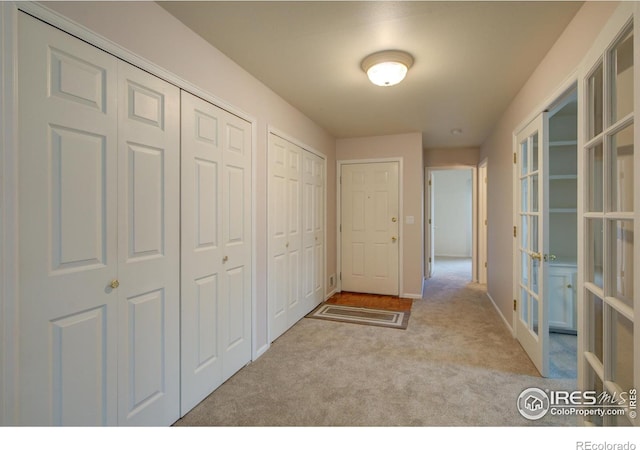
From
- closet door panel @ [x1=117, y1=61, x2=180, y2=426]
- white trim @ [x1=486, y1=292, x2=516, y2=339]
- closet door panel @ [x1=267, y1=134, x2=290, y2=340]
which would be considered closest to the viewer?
closet door panel @ [x1=117, y1=61, x2=180, y2=426]

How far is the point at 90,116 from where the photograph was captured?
1.28 m

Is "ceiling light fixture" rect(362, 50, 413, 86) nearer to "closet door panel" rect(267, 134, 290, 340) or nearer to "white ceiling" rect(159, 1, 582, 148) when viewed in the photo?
"white ceiling" rect(159, 1, 582, 148)

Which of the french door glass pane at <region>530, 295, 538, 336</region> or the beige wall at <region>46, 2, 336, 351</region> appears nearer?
the beige wall at <region>46, 2, 336, 351</region>

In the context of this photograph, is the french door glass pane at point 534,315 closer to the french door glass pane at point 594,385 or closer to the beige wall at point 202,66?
the french door glass pane at point 594,385

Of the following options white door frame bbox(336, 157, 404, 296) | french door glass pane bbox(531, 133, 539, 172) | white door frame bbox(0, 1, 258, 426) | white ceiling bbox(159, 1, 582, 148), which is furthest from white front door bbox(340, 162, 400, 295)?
white door frame bbox(0, 1, 258, 426)

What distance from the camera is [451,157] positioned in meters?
5.26

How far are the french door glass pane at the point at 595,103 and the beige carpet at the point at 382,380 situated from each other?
1636 millimetres

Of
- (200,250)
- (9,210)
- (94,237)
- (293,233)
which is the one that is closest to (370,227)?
(293,233)

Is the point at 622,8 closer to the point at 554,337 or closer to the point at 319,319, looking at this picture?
the point at 554,337

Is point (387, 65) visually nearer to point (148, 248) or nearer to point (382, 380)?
point (148, 248)

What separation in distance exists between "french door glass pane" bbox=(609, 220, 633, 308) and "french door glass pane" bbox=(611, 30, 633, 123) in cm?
44

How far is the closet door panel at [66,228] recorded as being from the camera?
1.08 meters

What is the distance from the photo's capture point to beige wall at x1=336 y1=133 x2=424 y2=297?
4242 mm
